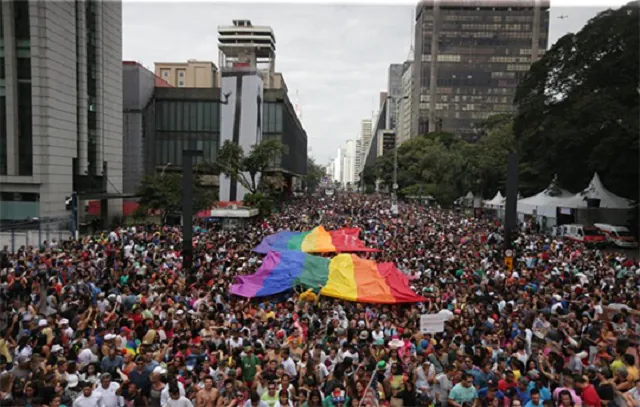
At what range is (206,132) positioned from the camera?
66.9 m

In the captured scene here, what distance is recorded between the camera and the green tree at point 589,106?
101 ft

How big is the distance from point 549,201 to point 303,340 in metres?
30.8

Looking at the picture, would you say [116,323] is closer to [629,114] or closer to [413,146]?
[629,114]

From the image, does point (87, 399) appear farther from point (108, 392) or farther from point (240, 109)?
point (240, 109)

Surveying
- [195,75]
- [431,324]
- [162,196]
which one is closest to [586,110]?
[431,324]

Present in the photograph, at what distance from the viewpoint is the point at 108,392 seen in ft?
23.3

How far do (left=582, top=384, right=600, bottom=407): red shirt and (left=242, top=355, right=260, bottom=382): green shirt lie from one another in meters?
4.82

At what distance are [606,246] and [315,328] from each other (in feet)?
76.5

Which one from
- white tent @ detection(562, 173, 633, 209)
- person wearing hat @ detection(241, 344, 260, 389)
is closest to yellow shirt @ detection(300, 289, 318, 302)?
person wearing hat @ detection(241, 344, 260, 389)

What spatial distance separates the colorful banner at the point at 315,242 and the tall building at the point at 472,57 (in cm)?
9695

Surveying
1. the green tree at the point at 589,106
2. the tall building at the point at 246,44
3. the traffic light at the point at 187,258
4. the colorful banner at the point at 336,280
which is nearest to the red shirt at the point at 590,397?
the colorful banner at the point at 336,280

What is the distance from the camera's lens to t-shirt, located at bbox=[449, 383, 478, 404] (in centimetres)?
750

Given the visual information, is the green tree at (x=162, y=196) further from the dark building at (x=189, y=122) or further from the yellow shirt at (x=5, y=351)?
the dark building at (x=189, y=122)

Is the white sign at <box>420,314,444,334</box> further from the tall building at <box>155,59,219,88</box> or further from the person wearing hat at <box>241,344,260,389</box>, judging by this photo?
the tall building at <box>155,59,219,88</box>
